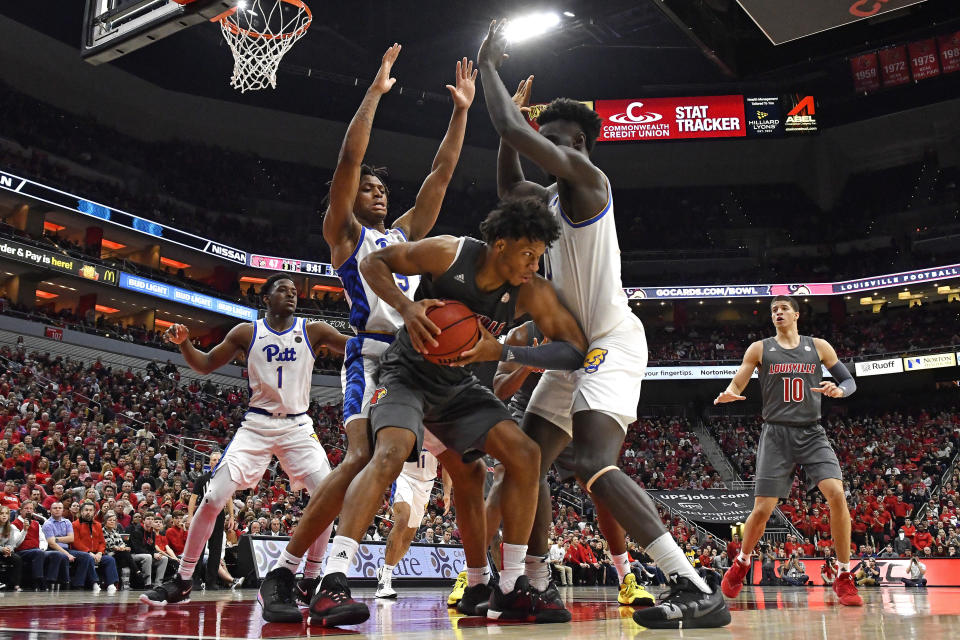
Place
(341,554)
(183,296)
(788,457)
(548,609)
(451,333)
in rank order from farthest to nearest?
(183,296), (788,457), (548,609), (451,333), (341,554)

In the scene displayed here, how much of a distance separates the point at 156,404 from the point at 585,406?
811 inches

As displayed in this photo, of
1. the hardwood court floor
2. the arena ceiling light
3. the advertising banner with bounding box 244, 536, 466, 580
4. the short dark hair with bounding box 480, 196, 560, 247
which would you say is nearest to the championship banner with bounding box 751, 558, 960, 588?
the advertising banner with bounding box 244, 536, 466, 580

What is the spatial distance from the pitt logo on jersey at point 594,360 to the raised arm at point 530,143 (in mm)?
773

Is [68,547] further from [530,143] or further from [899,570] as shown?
[899,570]

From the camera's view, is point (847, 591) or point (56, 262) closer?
point (847, 591)

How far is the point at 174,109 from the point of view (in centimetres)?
3244

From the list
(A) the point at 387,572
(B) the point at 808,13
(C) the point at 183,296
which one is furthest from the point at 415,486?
(C) the point at 183,296

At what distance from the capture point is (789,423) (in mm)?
6062

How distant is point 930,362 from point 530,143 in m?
30.7

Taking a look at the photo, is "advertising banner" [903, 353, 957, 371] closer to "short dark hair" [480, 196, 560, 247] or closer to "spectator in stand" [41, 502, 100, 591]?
"spectator in stand" [41, 502, 100, 591]

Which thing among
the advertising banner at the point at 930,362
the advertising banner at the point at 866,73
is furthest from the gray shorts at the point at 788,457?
the advertising banner at the point at 866,73

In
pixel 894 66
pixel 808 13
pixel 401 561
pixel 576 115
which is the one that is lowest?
pixel 401 561

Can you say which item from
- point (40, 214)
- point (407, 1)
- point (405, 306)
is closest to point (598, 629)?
point (405, 306)

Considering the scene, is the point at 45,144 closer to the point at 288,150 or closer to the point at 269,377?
the point at 288,150
